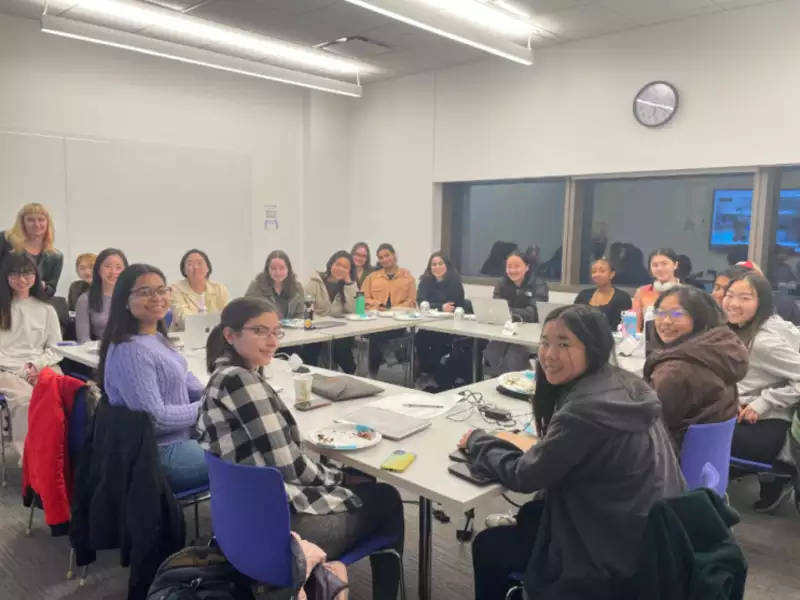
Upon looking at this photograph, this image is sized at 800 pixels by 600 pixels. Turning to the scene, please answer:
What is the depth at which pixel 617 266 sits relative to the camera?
5.95 meters

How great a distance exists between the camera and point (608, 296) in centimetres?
471

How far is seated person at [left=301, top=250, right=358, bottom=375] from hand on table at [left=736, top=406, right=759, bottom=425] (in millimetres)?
3130

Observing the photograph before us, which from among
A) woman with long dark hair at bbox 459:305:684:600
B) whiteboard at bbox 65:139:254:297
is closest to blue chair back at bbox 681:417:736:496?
woman with long dark hair at bbox 459:305:684:600

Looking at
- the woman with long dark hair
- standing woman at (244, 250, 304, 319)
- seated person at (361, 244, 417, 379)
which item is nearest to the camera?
the woman with long dark hair

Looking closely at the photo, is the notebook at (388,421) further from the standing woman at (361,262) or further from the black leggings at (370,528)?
the standing woman at (361,262)

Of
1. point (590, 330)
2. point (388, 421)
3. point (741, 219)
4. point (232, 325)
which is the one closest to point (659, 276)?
point (741, 219)

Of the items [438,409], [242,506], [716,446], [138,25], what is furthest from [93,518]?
[138,25]

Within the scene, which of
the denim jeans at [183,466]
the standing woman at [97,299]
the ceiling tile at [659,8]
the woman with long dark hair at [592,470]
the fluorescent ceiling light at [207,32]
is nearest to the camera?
the woman with long dark hair at [592,470]

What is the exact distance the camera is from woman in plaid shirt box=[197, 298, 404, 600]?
175 cm

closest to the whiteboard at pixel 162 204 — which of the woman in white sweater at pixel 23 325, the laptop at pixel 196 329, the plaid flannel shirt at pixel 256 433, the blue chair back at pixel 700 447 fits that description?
the woman in white sweater at pixel 23 325

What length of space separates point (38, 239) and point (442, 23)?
3.16 meters

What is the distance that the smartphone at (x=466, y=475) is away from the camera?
1.77m

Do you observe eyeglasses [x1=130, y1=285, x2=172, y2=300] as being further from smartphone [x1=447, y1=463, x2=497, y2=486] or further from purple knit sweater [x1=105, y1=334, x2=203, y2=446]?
smartphone [x1=447, y1=463, x2=497, y2=486]

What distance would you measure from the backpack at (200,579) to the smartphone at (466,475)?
66 cm
